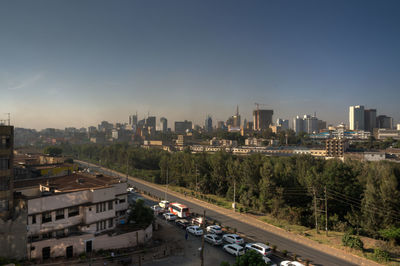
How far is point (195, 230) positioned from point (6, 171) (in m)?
13.3

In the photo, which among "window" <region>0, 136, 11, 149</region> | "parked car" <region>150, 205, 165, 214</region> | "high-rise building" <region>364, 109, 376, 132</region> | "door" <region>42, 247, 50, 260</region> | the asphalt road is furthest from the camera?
"high-rise building" <region>364, 109, 376, 132</region>

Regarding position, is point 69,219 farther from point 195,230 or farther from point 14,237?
point 195,230

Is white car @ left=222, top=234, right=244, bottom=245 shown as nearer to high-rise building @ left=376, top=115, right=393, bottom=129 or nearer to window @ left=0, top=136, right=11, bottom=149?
window @ left=0, top=136, right=11, bottom=149

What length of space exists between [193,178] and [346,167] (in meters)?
20.0

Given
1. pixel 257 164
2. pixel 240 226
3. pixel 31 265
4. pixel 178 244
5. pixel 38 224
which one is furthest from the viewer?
pixel 257 164

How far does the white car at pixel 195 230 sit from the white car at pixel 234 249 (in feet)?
11.5

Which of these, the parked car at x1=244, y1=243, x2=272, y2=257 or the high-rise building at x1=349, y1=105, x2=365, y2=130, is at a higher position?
the high-rise building at x1=349, y1=105, x2=365, y2=130

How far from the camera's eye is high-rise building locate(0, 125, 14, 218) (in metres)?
15.0

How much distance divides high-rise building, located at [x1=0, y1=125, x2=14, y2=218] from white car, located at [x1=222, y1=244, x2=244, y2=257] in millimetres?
13067

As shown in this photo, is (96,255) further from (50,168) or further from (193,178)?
(193,178)

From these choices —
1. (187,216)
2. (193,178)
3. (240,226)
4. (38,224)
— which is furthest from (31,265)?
(193,178)

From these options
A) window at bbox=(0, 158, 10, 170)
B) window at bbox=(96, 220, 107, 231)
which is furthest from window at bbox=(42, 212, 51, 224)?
window at bbox=(0, 158, 10, 170)

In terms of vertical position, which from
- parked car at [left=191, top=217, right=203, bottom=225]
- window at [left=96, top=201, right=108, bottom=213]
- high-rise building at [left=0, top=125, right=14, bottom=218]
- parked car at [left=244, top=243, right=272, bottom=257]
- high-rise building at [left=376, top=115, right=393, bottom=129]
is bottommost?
parked car at [left=191, top=217, right=203, bottom=225]

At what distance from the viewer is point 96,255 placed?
16281 millimetres
